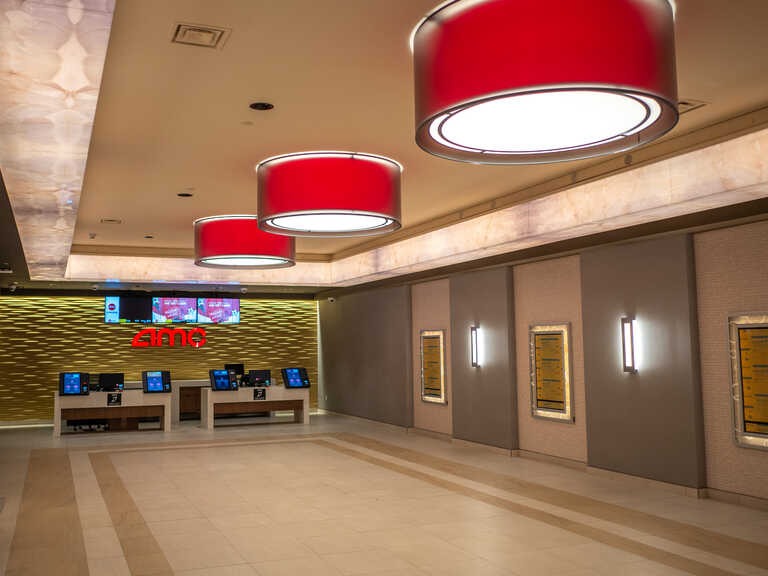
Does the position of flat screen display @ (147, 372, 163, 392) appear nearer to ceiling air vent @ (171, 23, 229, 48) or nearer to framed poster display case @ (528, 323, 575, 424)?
framed poster display case @ (528, 323, 575, 424)

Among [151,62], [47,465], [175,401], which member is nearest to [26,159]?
[151,62]

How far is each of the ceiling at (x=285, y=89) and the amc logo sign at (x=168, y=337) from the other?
30.7ft

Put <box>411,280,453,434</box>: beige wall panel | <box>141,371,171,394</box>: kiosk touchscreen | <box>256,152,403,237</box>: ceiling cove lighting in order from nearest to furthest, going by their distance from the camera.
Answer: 1. <box>256,152,403,237</box>: ceiling cove lighting
2. <box>411,280,453,434</box>: beige wall panel
3. <box>141,371,171,394</box>: kiosk touchscreen

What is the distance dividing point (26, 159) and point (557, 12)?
4.43 meters

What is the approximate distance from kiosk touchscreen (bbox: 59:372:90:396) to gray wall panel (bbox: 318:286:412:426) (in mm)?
5927

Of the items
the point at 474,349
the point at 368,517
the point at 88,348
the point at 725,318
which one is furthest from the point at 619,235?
the point at 88,348

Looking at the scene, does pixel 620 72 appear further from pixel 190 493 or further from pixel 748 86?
pixel 190 493

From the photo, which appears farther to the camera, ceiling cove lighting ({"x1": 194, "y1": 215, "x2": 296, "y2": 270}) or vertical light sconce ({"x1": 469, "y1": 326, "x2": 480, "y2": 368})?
vertical light sconce ({"x1": 469, "y1": 326, "x2": 480, "y2": 368})

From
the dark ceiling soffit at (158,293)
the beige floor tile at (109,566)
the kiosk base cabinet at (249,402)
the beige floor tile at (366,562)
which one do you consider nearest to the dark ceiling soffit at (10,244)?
the dark ceiling soffit at (158,293)

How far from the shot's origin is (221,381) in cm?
1617

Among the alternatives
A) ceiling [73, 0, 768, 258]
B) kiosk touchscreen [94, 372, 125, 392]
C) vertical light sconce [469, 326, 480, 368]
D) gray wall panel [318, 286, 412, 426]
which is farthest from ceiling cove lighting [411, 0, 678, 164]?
kiosk touchscreen [94, 372, 125, 392]

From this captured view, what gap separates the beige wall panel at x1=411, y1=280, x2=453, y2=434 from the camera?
13.1 m

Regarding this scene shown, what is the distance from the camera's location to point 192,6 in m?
4.14

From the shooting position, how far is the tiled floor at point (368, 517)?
562 cm
